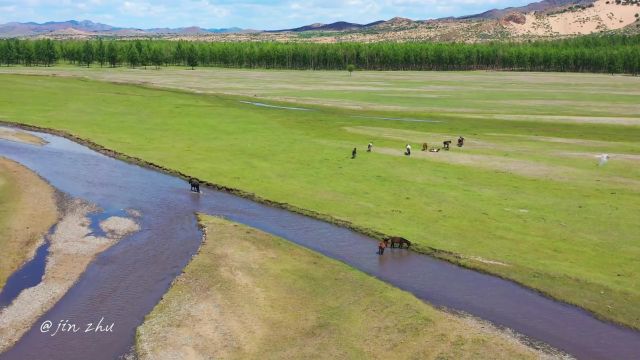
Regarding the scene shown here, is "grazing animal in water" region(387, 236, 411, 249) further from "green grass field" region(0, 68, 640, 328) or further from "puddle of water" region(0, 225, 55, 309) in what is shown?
"puddle of water" region(0, 225, 55, 309)

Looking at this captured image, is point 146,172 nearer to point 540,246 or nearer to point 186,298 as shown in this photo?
point 186,298

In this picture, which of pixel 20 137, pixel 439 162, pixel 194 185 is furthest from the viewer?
pixel 20 137

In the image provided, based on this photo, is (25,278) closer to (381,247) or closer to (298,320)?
(298,320)

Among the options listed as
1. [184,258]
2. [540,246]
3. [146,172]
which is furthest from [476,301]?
[146,172]

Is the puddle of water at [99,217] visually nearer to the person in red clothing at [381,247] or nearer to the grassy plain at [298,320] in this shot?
the grassy plain at [298,320]

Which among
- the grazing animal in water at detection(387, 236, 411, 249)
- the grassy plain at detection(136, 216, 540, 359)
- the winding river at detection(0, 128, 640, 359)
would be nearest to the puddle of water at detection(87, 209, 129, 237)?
the winding river at detection(0, 128, 640, 359)

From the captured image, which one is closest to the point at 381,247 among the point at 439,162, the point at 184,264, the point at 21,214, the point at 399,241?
the point at 399,241
